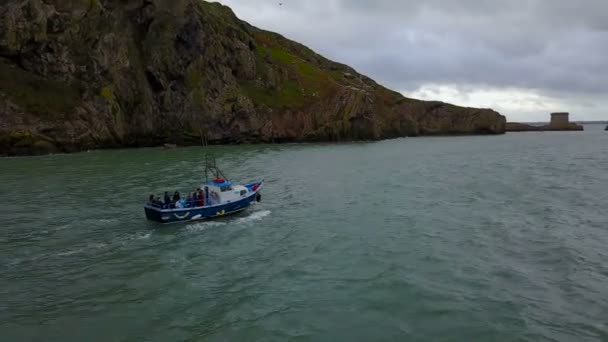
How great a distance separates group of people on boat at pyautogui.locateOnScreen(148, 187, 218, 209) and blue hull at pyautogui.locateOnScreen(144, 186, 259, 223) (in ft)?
1.95

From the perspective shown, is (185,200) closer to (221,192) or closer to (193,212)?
(193,212)

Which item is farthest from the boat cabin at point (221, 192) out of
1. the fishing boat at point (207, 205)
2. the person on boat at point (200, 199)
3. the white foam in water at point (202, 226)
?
the white foam in water at point (202, 226)


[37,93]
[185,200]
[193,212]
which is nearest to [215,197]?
[185,200]

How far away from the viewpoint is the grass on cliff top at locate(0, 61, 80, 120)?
8881 centimetres

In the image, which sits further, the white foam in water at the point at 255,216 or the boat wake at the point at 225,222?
the white foam in water at the point at 255,216

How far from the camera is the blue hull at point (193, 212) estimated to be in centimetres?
3559

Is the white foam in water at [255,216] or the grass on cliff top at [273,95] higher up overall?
the grass on cliff top at [273,95]

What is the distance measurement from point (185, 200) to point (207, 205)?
1722 mm

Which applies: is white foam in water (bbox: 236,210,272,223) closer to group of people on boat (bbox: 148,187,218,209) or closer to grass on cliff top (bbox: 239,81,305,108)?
group of people on boat (bbox: 148,187,218,209)

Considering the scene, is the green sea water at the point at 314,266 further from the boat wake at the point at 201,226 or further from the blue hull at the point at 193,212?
the blue hull at the point at 193,212

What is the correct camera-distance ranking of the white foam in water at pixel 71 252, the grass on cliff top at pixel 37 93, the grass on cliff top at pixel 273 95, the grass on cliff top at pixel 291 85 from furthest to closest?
the grass on cliff top at pixel 291 85, the grass on cliff top at pixel 273 95, the grass on cliff top at pixel 37 93, the white foam in water at pixel 71 252

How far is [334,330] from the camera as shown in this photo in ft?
62.3

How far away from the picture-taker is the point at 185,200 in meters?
37.9

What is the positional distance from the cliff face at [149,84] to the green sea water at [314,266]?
4550cm
